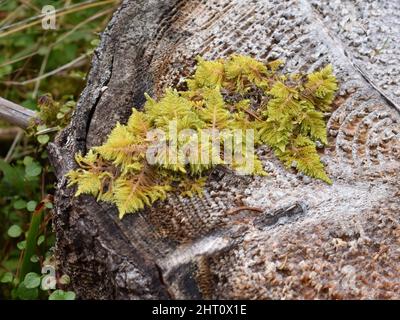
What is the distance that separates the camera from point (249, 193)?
1.49 metres

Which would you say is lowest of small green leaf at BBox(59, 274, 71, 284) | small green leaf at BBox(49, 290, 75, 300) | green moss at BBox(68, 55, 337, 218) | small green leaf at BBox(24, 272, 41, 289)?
small green leaf at BBox(49, 290, 75, 300)

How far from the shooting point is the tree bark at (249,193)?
1.36m

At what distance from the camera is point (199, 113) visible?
1.58m

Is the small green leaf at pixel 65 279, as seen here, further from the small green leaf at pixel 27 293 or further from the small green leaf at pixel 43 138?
the small green leaf at pixel 43 138

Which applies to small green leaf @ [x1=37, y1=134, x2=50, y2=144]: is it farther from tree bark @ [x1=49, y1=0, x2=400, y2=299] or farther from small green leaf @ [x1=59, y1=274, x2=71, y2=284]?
small green leaf @ [x1=59, y1=274, x2=71, y2=284]

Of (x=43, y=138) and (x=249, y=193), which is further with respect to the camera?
(x=43, y=138)

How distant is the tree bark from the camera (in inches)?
53.6

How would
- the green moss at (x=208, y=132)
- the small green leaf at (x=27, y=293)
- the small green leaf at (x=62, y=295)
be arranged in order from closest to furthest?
the green moss at (x=208, y=132)
the small green leaf at (x=62, y=295)
the small green leaf at (x=27, y=293)

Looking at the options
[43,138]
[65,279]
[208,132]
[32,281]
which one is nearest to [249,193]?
[208,132]

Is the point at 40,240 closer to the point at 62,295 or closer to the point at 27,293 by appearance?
the point at 27,293

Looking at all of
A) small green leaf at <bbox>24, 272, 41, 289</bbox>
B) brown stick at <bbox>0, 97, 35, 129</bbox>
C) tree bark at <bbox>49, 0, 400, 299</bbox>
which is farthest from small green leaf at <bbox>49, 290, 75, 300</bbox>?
brown stick at <bbox>0, 97, 35, 129</bbox>

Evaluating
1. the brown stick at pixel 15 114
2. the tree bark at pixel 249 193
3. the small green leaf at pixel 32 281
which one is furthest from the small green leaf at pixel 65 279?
the brown stick at pixel 15 114

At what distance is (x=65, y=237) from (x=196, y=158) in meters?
0.46
